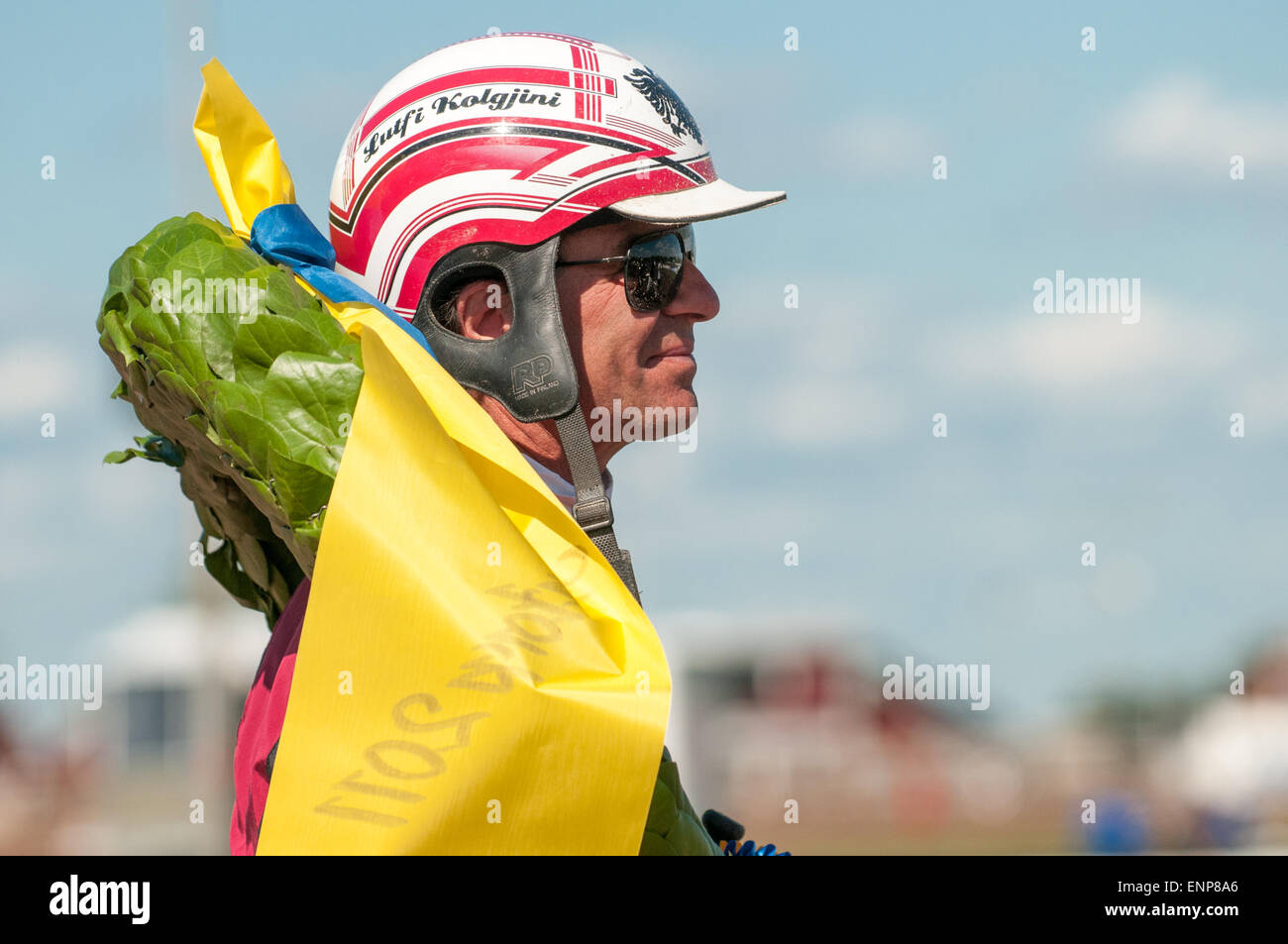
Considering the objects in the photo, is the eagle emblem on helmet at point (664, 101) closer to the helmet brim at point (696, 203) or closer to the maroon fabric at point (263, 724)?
the helmet brim at point (696, 203)

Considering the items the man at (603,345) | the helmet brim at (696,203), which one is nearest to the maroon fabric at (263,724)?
the man at (603,345)

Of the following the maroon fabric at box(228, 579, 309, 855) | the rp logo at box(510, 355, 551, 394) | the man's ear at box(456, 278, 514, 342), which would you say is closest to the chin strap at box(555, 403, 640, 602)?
the rp logo at box(510, 355, 551, 394)

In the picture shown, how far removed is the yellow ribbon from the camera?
264cm

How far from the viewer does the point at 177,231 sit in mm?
3156

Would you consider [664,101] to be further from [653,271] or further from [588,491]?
[588,491]

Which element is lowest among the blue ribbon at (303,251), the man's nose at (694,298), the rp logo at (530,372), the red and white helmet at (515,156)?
the rp logo at (530,372)

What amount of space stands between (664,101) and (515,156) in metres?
0.39

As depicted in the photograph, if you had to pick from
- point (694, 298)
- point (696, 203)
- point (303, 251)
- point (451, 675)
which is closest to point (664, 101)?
point (696, 203)

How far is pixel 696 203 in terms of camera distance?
3398 mm

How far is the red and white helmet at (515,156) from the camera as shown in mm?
3316

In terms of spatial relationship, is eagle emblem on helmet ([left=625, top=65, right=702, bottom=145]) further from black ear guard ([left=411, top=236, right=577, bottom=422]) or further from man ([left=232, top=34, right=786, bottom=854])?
black ear guard ([left=411, top=236, right=577, bottom=422])

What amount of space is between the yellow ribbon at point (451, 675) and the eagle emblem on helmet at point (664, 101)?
0.98 m

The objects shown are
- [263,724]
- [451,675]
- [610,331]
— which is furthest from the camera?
[610,331]
